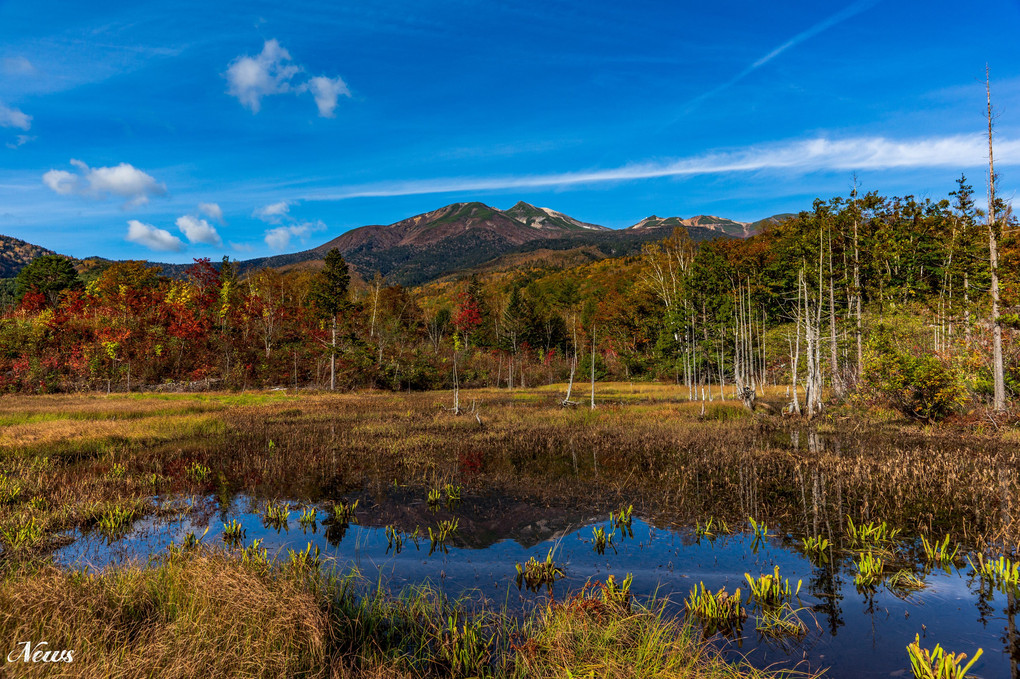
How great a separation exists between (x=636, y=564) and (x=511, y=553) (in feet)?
8.06

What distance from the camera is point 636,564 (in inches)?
353

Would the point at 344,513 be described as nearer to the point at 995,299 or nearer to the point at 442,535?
the point at 442,535

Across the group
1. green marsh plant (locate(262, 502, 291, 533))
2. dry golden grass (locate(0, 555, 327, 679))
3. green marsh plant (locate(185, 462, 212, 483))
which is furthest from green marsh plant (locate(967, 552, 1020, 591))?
green marsh plant (locate(185, 462, 212, 483))

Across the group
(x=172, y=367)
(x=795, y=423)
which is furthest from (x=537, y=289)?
(x=795, y=423)

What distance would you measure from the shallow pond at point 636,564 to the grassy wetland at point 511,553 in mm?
52

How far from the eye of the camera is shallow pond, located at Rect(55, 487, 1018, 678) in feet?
20.3

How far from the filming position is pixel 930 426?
73.4 ft

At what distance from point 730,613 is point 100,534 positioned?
1201cm

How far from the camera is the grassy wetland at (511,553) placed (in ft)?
16.8

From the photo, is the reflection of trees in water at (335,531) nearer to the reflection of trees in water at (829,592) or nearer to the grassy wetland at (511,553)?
the grassy wetland at (511,553)

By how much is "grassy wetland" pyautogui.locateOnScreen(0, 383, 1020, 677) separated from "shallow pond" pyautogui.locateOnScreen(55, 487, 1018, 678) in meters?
0.05

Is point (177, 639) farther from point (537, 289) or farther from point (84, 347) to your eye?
point (537, 289)

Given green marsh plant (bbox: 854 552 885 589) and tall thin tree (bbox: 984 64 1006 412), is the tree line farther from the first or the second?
green marsh plant (bbox: 854 552 885 589)

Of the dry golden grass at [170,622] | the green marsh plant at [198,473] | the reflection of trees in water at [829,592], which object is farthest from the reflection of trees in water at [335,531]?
the reflection of trees in water at [829,592]
